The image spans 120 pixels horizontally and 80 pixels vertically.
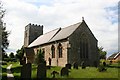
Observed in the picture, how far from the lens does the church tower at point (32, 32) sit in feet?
212

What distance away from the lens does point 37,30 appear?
218 ft

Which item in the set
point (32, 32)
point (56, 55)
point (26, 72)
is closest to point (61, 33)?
point (56, 55)

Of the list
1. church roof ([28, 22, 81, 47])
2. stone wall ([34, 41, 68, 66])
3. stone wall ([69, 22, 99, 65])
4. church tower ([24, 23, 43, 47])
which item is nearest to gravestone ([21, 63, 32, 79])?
stone wall ([69, 22, 99, 65])

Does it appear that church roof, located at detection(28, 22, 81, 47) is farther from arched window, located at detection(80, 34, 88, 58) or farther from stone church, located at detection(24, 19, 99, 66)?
arched window, located at detection(80, 34, 88, 58)

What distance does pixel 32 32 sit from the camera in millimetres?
65375

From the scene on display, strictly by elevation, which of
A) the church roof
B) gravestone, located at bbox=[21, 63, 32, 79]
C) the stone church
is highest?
the church roof

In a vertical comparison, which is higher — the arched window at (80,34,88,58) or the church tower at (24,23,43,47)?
the church tower at (24,23,43,47)

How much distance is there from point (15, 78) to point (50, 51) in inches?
947

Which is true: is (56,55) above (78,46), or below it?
below

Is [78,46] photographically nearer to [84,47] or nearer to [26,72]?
[84,47]

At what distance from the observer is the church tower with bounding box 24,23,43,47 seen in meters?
64.8

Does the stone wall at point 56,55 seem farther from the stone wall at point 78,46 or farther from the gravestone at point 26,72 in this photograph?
the gravestone at point 26,72

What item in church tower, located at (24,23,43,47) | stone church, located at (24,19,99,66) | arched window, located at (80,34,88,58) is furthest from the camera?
church tower, located at (24,23,43,47)

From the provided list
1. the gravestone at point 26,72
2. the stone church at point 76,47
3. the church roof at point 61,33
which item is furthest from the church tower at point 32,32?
the gravestone at point 26,72
